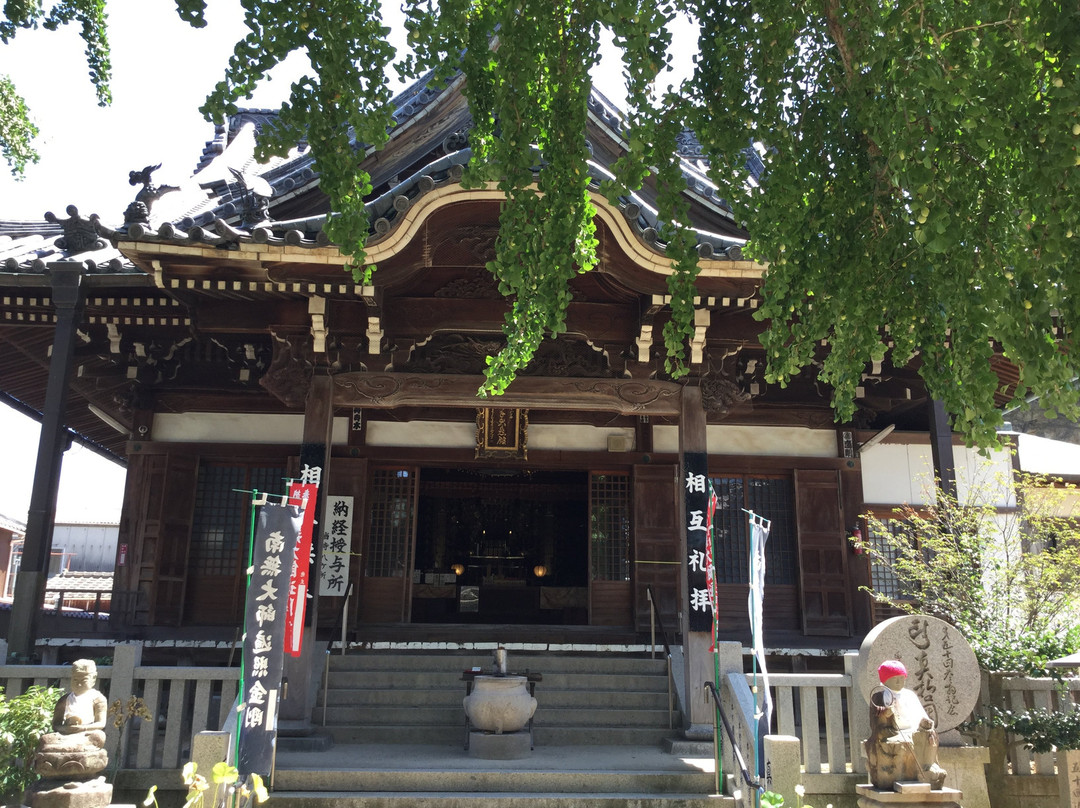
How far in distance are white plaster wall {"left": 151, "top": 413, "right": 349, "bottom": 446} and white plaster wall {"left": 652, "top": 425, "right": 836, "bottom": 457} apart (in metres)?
5.26

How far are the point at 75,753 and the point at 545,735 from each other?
14.8 feet

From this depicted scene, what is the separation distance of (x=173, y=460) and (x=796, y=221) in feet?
32.4

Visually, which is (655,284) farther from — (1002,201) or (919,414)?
(919,414)

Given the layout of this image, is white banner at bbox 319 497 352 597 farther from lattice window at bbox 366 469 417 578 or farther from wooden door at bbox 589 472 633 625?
wooden door at bbox 589 472 633 625

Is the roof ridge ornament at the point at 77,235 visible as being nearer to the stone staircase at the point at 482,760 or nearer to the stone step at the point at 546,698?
the stone staircase at the point at 482,760

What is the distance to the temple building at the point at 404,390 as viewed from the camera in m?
8.65

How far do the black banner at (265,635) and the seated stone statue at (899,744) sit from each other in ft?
15.8

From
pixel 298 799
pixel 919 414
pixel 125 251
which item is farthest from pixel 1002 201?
pixel 919 414

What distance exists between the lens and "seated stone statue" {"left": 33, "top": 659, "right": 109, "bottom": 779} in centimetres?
612

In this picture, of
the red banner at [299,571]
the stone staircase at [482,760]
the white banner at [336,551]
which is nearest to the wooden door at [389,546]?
the white banner at [336,551]

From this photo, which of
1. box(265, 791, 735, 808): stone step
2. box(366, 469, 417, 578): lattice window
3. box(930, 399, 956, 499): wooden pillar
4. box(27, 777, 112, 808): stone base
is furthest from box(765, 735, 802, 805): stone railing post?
box(366, 469, 417, 578): lattice window

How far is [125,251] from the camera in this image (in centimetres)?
810

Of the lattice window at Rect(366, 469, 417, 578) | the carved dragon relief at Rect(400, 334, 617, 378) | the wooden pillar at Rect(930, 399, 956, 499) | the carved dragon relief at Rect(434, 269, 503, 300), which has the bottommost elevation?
the lattice window at Rect(366, 469, 417, 578)

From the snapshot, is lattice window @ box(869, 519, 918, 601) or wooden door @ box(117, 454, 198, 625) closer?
wooden door @ box(117, 454, 198, 625)
